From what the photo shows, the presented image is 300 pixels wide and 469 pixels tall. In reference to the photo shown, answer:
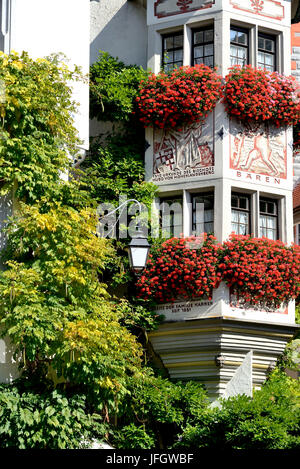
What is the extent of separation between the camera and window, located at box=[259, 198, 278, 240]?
63.5 feet

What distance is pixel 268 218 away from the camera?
1948cm

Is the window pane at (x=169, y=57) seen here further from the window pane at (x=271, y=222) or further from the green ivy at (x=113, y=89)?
the window pane at (x=271, y=222)

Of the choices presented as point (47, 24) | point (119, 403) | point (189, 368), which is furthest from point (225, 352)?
point (47, 24)

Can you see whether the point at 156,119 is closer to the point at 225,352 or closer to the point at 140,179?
the point at 140,179

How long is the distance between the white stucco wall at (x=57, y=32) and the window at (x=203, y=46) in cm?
246

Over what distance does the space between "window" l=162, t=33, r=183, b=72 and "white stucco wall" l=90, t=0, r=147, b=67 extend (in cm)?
75

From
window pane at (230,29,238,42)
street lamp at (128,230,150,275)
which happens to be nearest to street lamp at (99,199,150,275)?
street lamp at (128,230,150,275)

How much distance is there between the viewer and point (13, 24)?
669 inches

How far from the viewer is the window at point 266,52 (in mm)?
19781

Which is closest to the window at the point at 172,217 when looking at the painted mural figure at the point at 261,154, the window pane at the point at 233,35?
the painted mural figure at the point at 261,154

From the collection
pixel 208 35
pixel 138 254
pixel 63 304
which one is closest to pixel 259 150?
pixel 208 35

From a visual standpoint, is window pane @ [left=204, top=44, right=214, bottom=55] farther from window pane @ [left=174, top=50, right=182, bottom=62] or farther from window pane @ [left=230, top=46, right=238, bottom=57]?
window pane @ [left=174, top=50, right=182, bottom=62]

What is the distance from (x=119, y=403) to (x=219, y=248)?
3680 millimetres

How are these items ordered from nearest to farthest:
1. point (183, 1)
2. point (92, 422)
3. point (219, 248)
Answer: point (92, 422), point (219, 248), point (183, 1)
